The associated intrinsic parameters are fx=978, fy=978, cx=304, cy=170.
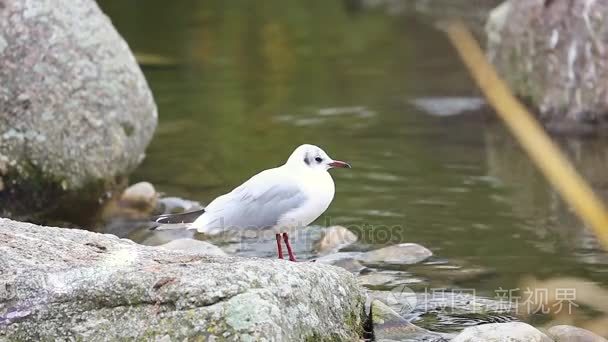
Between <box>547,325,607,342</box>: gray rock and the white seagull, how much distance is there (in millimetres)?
1276

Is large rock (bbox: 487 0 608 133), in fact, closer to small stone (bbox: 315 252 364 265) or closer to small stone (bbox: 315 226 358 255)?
small stone (bbox: 315 226 358 255)

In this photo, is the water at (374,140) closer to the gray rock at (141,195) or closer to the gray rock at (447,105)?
the gray rock at (447,105)

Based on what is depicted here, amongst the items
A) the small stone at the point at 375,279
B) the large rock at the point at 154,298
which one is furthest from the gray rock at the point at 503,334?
the small stone at the point at 375,279

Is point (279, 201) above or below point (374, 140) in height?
above

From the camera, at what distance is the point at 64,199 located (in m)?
7.52

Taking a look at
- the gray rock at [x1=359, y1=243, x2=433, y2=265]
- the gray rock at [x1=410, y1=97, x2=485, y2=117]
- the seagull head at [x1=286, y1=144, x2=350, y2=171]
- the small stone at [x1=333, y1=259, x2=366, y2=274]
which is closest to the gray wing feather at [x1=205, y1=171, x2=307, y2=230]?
the seagull head at [x1=286, y1=144, x2=350, y2=171]

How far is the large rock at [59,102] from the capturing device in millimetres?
7340

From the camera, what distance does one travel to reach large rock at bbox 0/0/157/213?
7.34 m

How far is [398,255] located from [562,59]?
4.66 metres

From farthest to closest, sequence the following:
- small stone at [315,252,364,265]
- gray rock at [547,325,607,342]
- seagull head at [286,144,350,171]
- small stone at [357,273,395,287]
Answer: small stone at [315,252,364,265]
small stone at [357,273,395,287]
seagull head at [286,144,350,171]
gray rock at [547,325,607,342]

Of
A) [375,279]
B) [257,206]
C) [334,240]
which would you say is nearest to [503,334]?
[257,206]

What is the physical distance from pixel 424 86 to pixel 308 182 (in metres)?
8.10

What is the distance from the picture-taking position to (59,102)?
7.47 meters

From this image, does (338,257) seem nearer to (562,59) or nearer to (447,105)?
(562,59)
